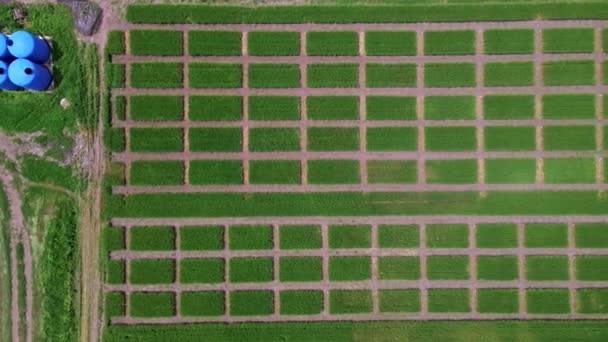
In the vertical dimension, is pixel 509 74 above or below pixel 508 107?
above

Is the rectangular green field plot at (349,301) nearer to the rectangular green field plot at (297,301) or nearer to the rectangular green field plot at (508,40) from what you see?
the rectangular green field plot at (297,301)

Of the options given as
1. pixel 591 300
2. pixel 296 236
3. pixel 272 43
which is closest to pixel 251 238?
pixel 296 236

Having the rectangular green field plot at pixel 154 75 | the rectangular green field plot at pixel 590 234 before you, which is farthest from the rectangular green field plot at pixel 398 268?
the rectangular green field plot at pixel 154 75

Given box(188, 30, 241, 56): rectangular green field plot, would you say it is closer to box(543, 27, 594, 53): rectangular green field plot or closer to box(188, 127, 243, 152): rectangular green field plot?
box(188, 127, 243, 152): rectangular green field plot

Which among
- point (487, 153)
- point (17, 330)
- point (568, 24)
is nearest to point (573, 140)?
point (487, 153)

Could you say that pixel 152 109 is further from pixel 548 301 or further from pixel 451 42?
pixel 548 301

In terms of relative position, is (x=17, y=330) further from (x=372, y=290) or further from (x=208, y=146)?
(x=372, y=290)
